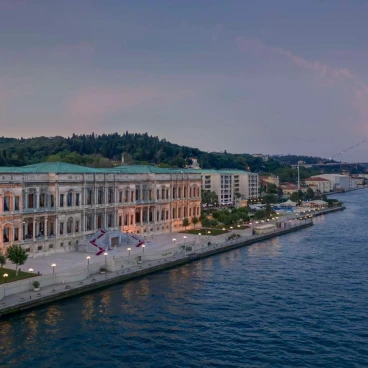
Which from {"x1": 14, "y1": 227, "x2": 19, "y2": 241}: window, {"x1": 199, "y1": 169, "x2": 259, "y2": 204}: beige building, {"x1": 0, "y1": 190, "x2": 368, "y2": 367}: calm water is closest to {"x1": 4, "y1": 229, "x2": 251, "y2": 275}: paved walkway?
{"x1": 14, "y1": 227, "x2": 19, "y2": 241}: window

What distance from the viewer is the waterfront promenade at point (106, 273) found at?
3491 cm

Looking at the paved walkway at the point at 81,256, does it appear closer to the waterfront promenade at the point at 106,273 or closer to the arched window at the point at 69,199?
the waterfront promenade at the point at 106,273

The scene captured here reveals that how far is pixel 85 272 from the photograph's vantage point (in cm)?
4159

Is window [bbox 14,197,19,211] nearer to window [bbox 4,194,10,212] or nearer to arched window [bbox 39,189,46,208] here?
window [bbox 4,194,10,212]

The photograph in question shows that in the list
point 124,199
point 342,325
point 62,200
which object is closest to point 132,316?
point 342,325

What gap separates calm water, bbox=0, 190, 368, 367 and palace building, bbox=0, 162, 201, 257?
12191 millimetres

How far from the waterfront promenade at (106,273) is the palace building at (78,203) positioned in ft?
22.6

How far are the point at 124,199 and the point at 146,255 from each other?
43.0 ft

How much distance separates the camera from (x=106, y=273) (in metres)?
43.7

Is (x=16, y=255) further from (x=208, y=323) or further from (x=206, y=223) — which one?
(x=206, y=223)

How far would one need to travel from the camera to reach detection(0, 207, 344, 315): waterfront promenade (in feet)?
115

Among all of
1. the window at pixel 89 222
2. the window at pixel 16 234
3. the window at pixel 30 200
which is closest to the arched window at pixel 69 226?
the window at pixel 89 222

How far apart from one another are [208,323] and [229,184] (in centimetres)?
9690

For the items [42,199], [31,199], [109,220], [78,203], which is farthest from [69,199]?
[109,220]
